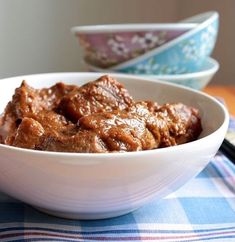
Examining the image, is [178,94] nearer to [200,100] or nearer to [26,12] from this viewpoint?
[200,100]

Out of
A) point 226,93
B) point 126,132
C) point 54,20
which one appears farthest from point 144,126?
point 54,20

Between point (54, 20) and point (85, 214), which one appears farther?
point (54, 20)

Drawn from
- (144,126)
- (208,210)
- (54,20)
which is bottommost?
(54,20)

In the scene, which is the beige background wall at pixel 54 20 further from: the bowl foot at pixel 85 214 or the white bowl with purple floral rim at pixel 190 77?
the bowl foot at pixel 85 214

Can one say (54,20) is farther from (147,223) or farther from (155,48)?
(147,223)

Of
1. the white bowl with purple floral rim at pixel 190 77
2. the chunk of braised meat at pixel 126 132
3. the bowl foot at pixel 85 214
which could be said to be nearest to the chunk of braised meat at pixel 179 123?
the chunk of braised meat at pixel 126 132

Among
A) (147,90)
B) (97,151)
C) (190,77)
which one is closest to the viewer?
(97,151)

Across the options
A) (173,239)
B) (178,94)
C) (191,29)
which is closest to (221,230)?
(173,239)
